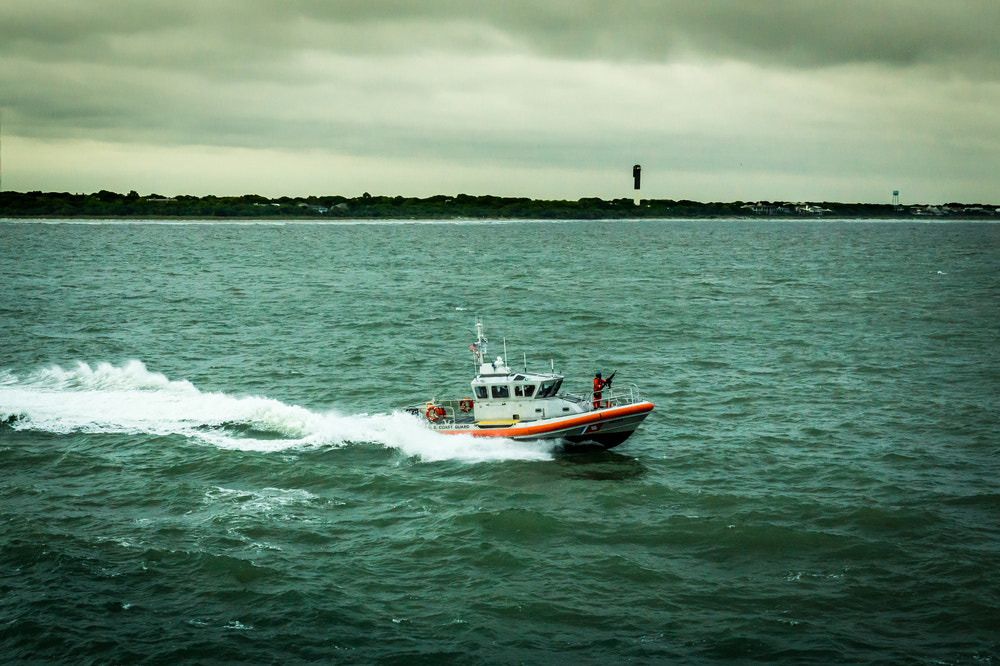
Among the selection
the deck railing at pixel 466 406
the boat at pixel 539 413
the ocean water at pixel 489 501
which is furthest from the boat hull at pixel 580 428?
the ocean water at pixel 489 501

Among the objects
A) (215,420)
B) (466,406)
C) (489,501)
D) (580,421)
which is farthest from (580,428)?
(215,420)

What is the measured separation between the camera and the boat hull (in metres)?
31.4

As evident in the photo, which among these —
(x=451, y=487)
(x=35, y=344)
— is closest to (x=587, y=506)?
(x=451, y=487)

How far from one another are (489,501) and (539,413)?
230 inches

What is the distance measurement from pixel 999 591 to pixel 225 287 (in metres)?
79.8

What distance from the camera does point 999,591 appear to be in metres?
21.1

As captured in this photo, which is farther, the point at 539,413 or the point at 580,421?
the point at 539,413

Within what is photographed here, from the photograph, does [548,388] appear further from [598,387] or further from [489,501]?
[489,501]

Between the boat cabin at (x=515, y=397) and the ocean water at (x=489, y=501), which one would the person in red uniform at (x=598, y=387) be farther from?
the ocean water at (x=489, y=501)

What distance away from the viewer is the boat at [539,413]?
31484mm

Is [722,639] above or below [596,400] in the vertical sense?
below

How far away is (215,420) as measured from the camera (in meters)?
35.1

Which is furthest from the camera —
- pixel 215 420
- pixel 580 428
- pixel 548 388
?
pixel 215 420

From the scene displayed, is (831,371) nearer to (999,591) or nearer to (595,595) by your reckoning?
(999,591)
